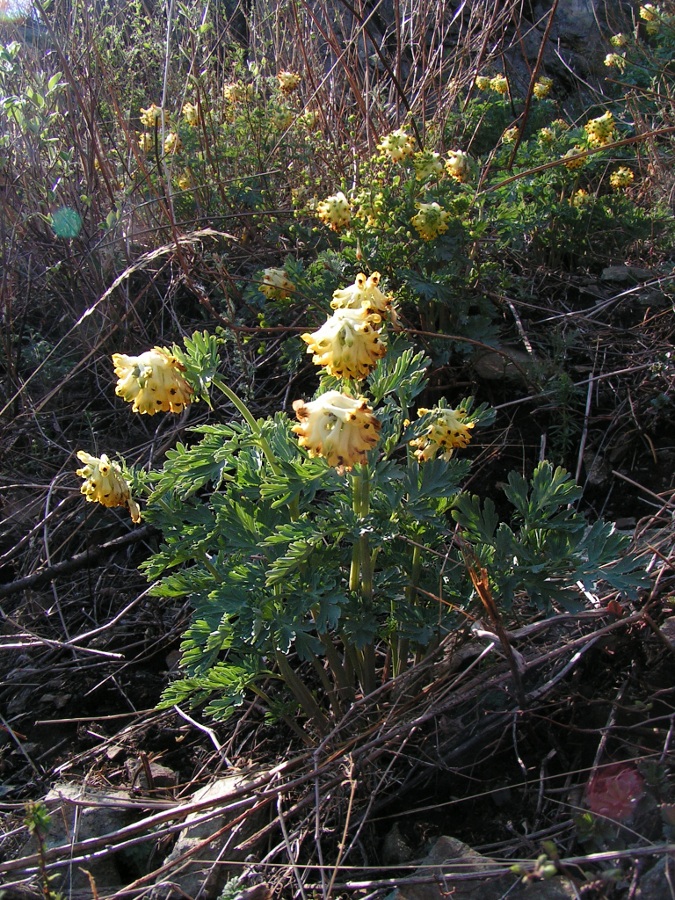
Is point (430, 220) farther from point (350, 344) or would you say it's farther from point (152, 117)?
point (152, 117)

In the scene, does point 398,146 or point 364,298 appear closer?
point 364,298

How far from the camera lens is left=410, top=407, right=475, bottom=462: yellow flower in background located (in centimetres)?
191

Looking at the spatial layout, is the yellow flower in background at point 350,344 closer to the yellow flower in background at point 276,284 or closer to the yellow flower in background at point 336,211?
the yellow flower in background at point 276,284

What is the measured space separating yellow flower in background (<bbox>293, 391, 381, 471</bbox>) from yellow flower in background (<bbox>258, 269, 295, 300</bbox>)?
1.45 m

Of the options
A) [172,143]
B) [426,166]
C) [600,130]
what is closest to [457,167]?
[426,166]

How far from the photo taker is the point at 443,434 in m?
1.91

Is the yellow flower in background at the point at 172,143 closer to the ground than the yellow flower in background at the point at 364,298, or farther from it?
farther from it

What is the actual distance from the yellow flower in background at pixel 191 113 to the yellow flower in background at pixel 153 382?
3.02 metres

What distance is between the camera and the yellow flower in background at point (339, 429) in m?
1.54

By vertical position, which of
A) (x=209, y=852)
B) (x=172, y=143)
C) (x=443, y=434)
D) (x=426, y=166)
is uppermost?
(x=172, y=143)

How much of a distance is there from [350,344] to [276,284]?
4.87ft

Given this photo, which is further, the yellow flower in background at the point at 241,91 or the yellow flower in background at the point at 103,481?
the yellow flower in background at the point at 241,91

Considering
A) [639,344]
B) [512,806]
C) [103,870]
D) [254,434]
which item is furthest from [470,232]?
[103,870]

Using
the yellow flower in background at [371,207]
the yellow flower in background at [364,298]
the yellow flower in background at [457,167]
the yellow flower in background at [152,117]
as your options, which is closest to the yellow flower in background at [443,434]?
the yellow flower in background at [364,298]
